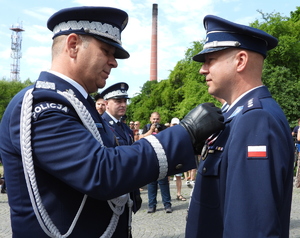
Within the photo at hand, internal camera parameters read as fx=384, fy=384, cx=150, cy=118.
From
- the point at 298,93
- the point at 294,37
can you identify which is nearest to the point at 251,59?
the point at 298,93

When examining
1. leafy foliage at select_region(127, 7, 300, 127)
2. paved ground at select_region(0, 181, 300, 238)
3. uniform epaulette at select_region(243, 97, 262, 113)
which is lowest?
paved ground at select_region(0, 181, 300, 238)

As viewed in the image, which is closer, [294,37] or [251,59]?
[251,59]

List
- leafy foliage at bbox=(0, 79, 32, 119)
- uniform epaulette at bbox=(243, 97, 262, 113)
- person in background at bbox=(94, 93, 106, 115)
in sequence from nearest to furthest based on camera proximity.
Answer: uniform epaulette at bbox=(243, 97, 262, 113) → person in background at bbox=(94, 93, 106, 115) → leafy foliage at bbox=(0, 79, 32, 119)

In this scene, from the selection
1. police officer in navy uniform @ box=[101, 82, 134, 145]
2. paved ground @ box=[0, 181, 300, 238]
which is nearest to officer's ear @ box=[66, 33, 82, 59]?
paved ground @ box=[0, 181, 300, 238]

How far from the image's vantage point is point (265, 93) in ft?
7.09

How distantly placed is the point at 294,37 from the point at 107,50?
88.0 feet

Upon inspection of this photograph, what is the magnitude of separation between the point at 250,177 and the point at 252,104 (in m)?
0.41

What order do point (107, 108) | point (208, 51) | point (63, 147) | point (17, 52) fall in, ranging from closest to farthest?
point (63, 147) → point (208, 51) → point (107, 108) → point (17, 52)

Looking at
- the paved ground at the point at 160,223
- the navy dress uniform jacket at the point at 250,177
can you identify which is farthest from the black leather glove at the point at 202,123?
the paved ground at the point at 160,223

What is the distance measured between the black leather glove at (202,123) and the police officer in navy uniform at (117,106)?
5.09 metres

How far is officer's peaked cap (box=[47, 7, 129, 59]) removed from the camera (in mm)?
2023

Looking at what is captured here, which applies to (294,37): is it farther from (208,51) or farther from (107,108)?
(208,51)

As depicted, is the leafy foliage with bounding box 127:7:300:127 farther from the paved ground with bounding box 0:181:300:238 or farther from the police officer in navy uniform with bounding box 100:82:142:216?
the police officer in navy uniform with bounding box 100:82:142:216

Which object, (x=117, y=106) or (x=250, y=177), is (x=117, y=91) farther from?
(x=250, y=177)
